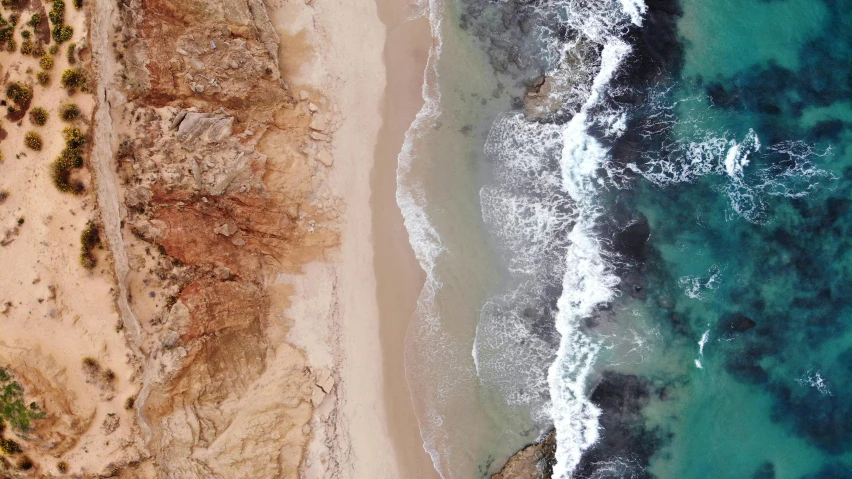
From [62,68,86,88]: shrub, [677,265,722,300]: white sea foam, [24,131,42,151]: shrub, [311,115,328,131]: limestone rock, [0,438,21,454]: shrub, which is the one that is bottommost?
[0,438,21,454]: shrub

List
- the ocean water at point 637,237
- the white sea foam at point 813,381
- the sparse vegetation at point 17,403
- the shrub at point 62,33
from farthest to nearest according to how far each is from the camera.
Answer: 1. the white sea foam at point 813,381
2. the ocean water at point 637,237
3. the shrub at point 62,33
4. the sparse vegetation at point 17,403

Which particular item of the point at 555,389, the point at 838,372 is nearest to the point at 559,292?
the point at 555,389

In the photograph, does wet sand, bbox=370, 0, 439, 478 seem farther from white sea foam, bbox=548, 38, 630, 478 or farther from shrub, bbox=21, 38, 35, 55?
shrub, bbox=21, 38, 35, 55

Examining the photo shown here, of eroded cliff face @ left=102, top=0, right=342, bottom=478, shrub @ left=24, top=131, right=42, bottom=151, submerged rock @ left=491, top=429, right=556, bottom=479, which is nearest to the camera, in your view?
shrub @ left=24, top=131, right=42, bottom=151

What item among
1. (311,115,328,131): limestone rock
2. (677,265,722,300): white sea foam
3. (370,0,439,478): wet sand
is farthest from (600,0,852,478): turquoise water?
(311,115,328,131): limestone rock

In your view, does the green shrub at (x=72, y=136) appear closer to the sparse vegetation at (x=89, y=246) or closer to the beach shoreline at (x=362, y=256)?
the sparse vegetation at (x=89, y=246)

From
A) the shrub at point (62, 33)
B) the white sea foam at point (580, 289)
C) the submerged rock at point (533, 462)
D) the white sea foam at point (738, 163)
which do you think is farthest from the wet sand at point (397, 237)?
the shrub at point (62, 33)

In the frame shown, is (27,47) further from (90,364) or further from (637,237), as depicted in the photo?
(637,237)
